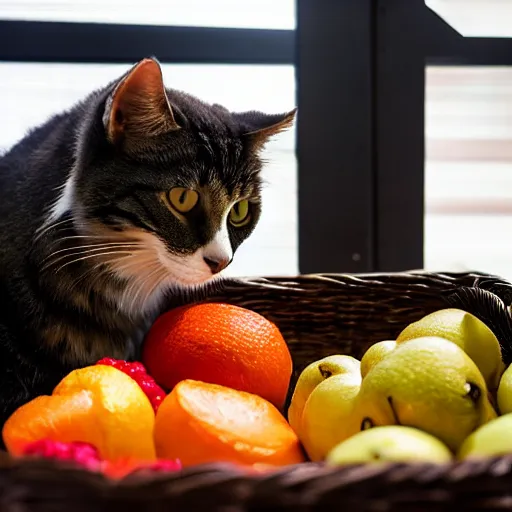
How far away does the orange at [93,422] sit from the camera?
59cm

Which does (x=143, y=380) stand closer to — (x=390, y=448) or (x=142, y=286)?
(x=142, y=286)

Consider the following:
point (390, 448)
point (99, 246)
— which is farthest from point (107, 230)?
point (390, 448)

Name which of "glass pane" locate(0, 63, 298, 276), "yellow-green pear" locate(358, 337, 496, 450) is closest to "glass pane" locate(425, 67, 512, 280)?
"glass pane" locate(0, 63, 298, 276)

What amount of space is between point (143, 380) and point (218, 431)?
18 cm

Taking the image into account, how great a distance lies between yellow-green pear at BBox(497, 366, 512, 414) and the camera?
59 cm

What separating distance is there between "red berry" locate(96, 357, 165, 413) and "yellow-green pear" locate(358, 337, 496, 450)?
24cm

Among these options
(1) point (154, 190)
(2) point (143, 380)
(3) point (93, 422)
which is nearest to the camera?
(3) point (93, 422)

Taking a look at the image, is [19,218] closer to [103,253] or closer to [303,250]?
[103,253]

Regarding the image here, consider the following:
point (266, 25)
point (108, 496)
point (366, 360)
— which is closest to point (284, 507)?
point (108, 496)

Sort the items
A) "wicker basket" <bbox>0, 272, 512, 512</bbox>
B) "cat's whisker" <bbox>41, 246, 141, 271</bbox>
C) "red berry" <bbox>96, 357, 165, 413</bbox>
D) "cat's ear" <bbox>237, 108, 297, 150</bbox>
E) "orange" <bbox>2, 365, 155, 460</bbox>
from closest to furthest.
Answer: "wicker basket" <bbox>0, 272, 512, 512</bbox> → "orange" <bbox>2, 365, 155, 460</bbox> → "red berry" <bbox>96, 357, 165, 413</bbox> → "cat's whisker" <bbox>41, 246, 141, 271</bbox> → "cat's ear" <bbox>237, 108, 297, 150</bbox>

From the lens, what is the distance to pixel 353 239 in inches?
54.4

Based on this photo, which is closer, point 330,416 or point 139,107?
point 330,416

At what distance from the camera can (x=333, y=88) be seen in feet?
4.39

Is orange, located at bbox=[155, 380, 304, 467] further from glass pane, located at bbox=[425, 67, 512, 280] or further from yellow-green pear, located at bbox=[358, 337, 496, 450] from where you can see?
glass pane, located at bbox=[425, 67, 512, 280]
